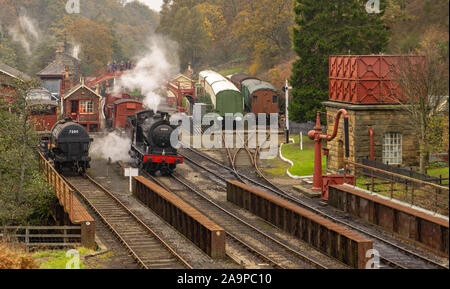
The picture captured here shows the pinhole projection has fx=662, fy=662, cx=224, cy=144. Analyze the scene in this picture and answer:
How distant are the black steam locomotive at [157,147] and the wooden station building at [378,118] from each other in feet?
31.0

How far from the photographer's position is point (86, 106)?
59.3 meters

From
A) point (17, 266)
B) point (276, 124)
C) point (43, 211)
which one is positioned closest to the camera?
point (17, 266)

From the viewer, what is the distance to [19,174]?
2719 centimetres

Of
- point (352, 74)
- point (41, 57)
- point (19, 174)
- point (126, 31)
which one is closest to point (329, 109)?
point (352, 74)

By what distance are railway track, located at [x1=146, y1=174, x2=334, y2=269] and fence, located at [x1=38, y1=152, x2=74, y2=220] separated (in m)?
5.98

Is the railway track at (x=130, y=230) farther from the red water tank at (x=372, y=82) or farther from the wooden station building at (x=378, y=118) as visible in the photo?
the red water tank at (x=372, y=82)

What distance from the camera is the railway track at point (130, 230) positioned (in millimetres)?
20781

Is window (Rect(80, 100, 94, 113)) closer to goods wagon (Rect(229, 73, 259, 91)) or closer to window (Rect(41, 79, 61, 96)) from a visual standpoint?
window (Rect(41, 79, 61, 96))

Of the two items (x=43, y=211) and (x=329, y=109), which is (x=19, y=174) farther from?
(x=329, y=109)

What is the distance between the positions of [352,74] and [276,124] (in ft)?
74.7

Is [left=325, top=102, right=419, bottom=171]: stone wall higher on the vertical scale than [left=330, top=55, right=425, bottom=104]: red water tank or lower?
lower

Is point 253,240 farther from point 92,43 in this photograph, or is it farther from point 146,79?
point 92,43

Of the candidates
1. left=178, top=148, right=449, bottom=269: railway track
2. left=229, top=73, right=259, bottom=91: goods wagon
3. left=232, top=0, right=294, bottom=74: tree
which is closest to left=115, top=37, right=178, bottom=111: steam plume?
left=229, top=73, right=259, bottom=91: goods wagon

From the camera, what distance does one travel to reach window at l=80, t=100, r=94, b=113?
59209mm
